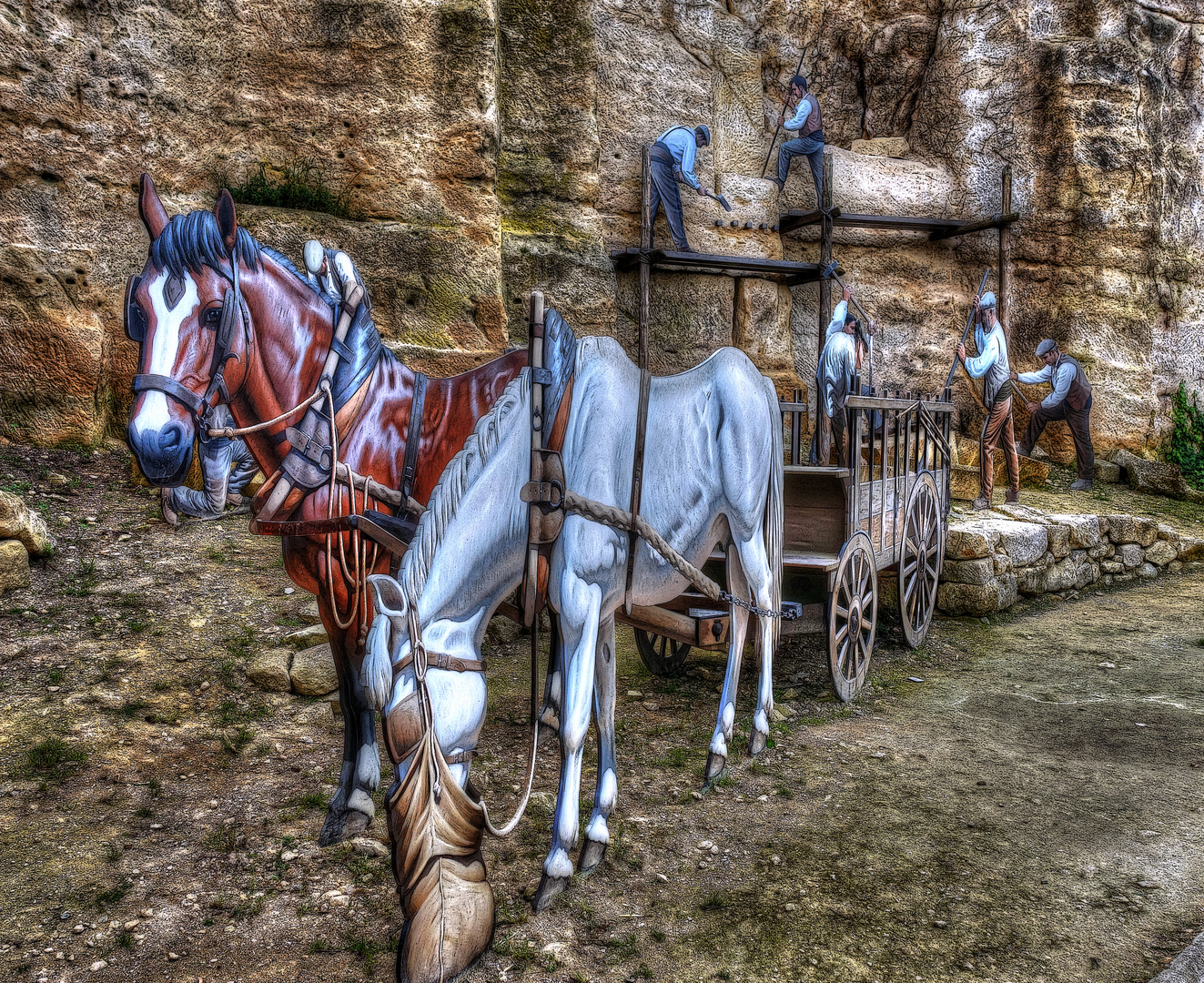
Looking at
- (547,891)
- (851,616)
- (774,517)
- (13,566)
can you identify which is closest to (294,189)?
(13,566)

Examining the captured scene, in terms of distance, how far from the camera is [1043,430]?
1137cm

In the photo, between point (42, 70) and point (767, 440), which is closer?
point (767, 440)

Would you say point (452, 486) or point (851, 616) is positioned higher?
point (452, 486)

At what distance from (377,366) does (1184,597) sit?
27.4 ft

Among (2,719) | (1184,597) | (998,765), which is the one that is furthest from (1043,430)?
(2,719)

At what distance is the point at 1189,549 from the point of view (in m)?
9.13

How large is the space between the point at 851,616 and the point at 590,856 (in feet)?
8.11

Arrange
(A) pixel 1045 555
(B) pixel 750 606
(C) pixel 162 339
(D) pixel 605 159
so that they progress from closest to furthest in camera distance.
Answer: (C) pixel 162 339, (B) pixel 750 606, (A) pixel 1045 555, (D) pixel 605 159

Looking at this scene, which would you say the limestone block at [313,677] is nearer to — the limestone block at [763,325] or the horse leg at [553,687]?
the horse leg at [553,687]

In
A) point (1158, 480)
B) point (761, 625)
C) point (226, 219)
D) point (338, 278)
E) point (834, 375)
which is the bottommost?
point (1158, 480)

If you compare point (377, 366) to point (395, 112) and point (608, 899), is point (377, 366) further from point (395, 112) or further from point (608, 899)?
point (395, 112)

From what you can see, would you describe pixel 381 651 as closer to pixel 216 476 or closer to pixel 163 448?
pixel 163 448

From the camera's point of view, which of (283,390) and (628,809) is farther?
(628,809)

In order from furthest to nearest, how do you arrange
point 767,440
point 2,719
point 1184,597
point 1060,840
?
1. point 1184,597
2. point 2,719
3. point 767,440
4. point 1060,840
